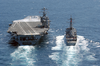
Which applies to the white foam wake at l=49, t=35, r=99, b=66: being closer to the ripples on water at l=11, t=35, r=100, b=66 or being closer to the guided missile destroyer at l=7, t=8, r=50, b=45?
the ripples on water at l=11, t=35, r=100, b=66

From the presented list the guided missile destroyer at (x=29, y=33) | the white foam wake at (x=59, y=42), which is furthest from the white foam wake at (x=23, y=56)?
the white foam wake at (x=59, y=42)

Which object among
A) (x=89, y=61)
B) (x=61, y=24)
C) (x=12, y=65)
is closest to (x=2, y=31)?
(x=61, y=24)

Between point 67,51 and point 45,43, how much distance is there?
1074cm

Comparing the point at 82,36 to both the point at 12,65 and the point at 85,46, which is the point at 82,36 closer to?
the point at 85,46

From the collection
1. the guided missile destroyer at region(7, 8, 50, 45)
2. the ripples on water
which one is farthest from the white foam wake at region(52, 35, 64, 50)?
the guided missile destroyer at region(7, 8, 50, 45)

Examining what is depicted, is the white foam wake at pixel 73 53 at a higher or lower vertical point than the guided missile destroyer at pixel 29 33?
lower

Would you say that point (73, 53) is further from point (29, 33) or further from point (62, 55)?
point (29, 33)

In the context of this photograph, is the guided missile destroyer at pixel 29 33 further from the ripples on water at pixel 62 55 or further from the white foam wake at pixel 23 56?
the white foam wake at pixel 23 56

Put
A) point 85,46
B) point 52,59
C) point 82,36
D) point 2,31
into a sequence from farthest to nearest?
point 2,31 → point 82,36 → point 85,46 → point 52,59

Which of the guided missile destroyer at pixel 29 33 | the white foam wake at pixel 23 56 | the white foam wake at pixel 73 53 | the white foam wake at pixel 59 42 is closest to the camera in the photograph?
the white foam wake at pixel 23 56

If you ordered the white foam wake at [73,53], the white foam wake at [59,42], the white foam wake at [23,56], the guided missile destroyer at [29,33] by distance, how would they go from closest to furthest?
the white foam wake at [23,56]
the white foam wake at [73,53]
the white foam wake at [59,42]
the guided missile destroyer at [29,33]

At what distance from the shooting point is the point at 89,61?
50719mm

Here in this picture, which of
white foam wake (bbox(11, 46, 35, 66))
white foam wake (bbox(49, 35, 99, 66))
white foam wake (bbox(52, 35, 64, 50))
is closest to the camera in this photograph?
white foam wake (bbox(11, 46, 35, 66))

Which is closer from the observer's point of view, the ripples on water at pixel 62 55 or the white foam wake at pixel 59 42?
the ripples on water at pixel 62 55
